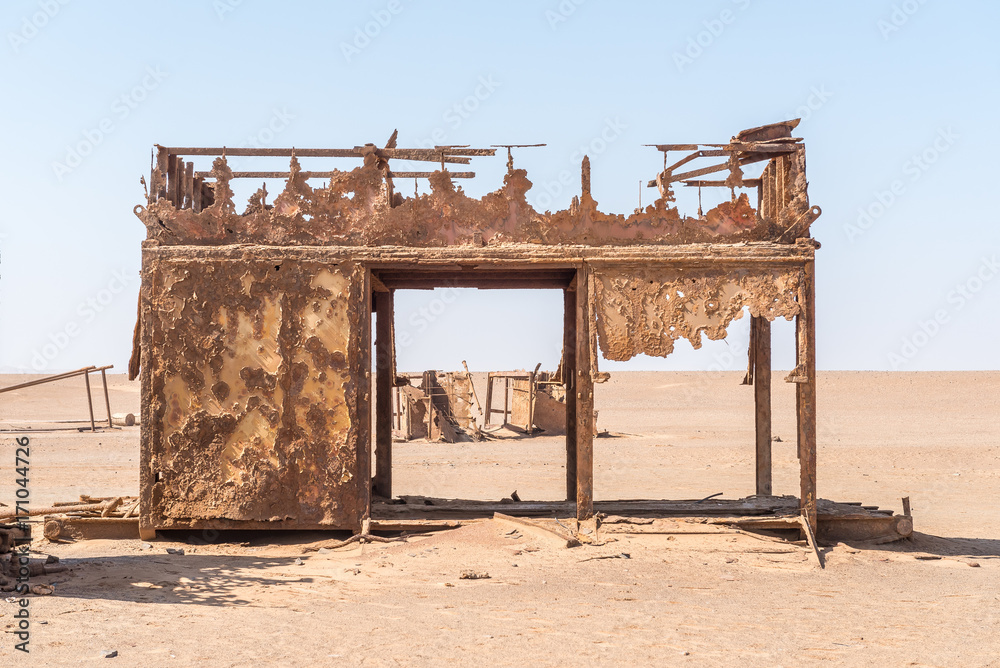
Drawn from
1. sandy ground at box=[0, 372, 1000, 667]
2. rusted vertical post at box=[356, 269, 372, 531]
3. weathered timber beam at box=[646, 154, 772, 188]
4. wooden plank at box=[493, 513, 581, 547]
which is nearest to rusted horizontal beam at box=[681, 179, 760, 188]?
weathered timber beam at box=[646, 154, 772, 188]

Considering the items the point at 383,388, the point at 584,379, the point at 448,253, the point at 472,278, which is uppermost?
the point at 448,253

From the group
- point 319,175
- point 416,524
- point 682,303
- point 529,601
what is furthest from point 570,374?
point 529,601

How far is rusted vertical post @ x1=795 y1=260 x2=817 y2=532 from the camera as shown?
9453mm

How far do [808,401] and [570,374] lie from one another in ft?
10.8

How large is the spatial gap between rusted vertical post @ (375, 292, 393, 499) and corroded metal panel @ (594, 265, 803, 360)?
3646 mm

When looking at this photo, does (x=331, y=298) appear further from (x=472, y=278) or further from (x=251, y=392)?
(x=472, y=278)

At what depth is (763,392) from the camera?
11680 millimetres

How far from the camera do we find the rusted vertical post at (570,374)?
11852mm

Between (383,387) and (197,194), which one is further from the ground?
(197,194)

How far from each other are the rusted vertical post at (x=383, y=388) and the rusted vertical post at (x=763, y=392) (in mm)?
4786

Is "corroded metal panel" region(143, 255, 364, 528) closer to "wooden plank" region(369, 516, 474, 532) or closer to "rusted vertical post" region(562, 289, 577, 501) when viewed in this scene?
"wooden plank" region(369, 516, 474, 532)

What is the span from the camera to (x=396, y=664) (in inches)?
235

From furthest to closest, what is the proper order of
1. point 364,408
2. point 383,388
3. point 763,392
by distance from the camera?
point 383,388 → point 763,392 → point 364,408

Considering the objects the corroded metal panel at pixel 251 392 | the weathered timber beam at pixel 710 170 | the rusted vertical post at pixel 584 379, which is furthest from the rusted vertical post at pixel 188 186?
the weathered timber beam at pixel 710 170
